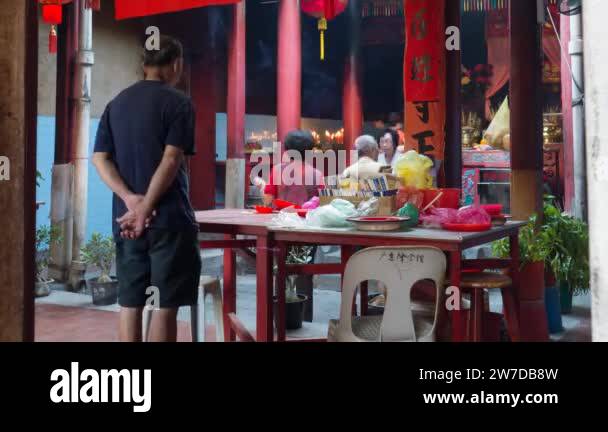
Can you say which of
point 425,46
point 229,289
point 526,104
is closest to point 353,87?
point 425,46

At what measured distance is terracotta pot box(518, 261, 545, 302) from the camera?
5020 millimetres

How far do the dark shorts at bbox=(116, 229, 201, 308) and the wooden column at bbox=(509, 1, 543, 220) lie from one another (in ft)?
10.3

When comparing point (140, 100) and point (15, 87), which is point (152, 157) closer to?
point (140, 100)

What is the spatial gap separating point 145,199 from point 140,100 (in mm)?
471

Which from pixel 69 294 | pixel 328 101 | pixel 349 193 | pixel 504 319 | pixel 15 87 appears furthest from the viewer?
pixel 328 101

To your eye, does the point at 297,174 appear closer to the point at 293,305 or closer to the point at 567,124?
the point at 293,305

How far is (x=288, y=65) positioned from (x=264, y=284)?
21.8ft

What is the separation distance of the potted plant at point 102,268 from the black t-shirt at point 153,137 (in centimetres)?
372

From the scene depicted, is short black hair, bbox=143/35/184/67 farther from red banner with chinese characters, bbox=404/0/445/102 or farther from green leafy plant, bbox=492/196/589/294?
green leafy plant, bbox=492/196/589/294

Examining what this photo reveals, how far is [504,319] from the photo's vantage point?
14.1 feet

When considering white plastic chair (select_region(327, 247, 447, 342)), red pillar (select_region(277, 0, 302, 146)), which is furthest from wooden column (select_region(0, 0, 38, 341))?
red pillar (select_region(277, 0, 302, 146))

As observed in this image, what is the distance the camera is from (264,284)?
3723mm

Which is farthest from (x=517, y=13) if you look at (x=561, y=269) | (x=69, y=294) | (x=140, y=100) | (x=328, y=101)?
(x=328, y=101)

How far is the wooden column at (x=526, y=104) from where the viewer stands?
17.4 ft
